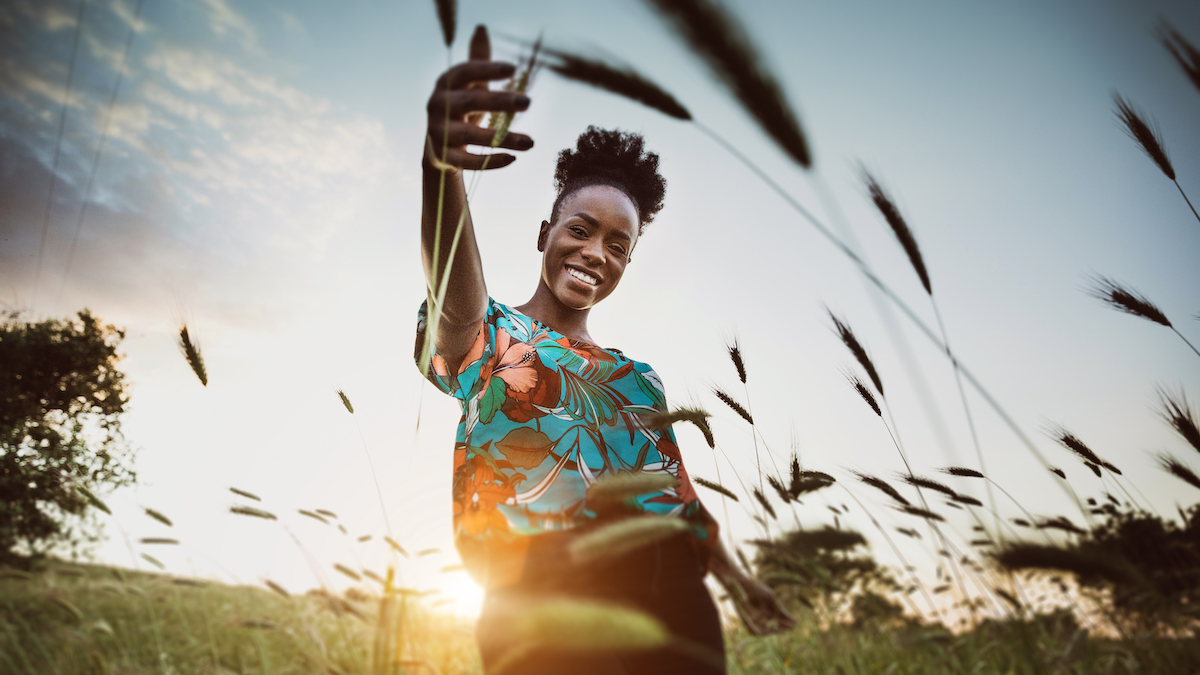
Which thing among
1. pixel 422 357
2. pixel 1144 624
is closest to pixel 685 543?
pixel 422 357

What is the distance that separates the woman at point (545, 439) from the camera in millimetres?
1011

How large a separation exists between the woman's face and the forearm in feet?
1.77

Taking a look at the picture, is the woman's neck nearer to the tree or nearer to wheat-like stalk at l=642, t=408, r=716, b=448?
wheat-like stalk at l=642, t=408, r=716, b=448

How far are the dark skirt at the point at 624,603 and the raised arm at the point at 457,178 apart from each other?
681mm

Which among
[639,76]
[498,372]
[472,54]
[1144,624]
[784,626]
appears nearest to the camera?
[472,54]

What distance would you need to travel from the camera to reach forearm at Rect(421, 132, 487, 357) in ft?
3.68

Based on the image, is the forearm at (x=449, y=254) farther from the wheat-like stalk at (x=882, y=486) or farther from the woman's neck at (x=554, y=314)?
the wheat-like stalk at (x=882, y=486)

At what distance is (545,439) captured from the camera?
1.40m

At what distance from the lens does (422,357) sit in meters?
1.61

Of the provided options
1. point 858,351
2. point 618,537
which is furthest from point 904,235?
point 618,537

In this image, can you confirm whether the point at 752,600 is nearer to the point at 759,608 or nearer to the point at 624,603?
the point at 759,608

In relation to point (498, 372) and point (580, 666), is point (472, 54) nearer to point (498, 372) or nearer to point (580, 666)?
point (498, 372)

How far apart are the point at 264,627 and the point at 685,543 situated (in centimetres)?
136

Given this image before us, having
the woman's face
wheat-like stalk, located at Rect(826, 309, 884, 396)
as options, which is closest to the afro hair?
the woman's face
